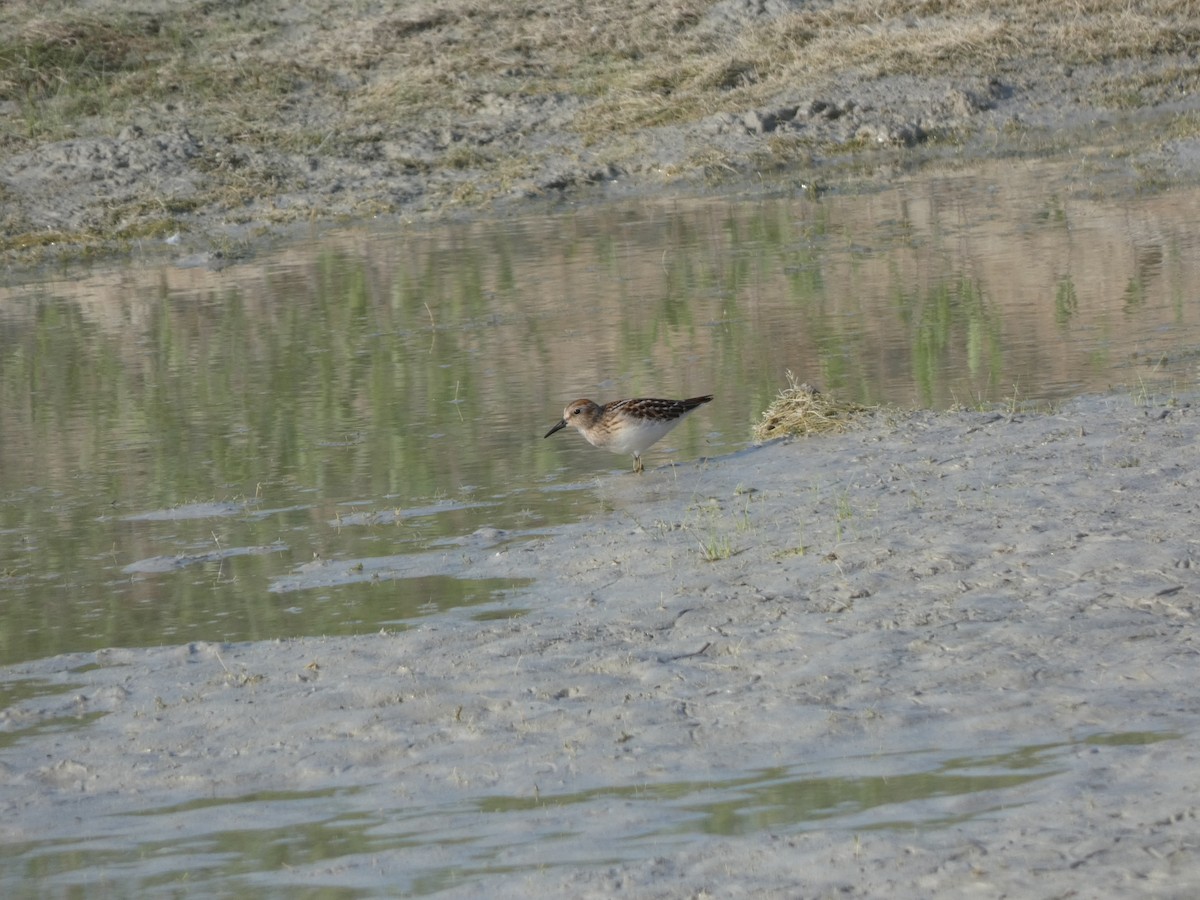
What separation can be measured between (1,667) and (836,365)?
21.6 ft

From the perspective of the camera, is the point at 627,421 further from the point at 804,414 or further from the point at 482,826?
the point at 482,826

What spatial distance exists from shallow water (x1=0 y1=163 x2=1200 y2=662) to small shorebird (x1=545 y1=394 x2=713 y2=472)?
0.29 metres

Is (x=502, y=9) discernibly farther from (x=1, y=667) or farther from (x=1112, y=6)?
(x=1, y=667)

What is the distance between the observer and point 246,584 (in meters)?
8.64

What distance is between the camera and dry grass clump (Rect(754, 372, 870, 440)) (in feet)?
34.7

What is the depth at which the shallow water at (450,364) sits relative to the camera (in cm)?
900

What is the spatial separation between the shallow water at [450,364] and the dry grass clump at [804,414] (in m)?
0.27

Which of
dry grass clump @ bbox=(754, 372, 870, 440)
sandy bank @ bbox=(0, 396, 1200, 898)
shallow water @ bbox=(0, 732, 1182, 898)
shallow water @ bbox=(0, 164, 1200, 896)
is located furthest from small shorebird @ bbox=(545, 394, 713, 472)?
shallow water @ bbox=(0, 732, 1182, 898)

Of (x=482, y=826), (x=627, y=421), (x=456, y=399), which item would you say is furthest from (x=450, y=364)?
(x=482, y=826)

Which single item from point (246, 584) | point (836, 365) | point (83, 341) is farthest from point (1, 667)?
point (83, 341)

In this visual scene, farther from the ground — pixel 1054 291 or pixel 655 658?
pixel 655 658

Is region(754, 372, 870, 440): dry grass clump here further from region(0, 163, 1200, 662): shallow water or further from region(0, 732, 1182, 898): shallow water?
region(0, 732, 1182, 898): shallow water

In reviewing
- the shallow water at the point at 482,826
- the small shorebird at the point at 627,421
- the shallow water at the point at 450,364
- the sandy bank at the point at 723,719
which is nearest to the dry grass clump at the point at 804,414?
the shallow water at the point at 450,364

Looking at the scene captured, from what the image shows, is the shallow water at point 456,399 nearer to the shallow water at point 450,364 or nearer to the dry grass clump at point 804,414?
the shallow water at point 450,364
